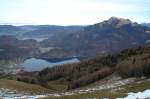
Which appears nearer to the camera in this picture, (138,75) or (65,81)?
(138,75)

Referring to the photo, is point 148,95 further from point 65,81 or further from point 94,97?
point 65,81

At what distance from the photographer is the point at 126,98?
33562mm

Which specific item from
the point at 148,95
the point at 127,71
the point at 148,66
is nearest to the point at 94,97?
the point at 148,95

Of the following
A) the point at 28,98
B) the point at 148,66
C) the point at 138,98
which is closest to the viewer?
the point at 138,98

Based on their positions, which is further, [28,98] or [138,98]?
[28,98]

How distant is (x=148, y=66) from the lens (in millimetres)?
75812

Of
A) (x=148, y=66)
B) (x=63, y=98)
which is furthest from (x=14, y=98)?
(x=148, y=66)

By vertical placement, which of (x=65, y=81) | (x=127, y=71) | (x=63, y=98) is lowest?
(x=65, y=81)

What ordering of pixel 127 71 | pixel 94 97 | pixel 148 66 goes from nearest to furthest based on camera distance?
pixel 94 97 → pixel 148 66 → pixel 127 71

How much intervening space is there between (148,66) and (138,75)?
261 inches

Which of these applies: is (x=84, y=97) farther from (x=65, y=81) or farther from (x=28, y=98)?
(x=65, y=81)

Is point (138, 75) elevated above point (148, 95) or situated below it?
below

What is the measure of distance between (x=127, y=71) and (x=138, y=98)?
52.0 m

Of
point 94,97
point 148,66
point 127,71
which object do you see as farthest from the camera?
point 127,71
